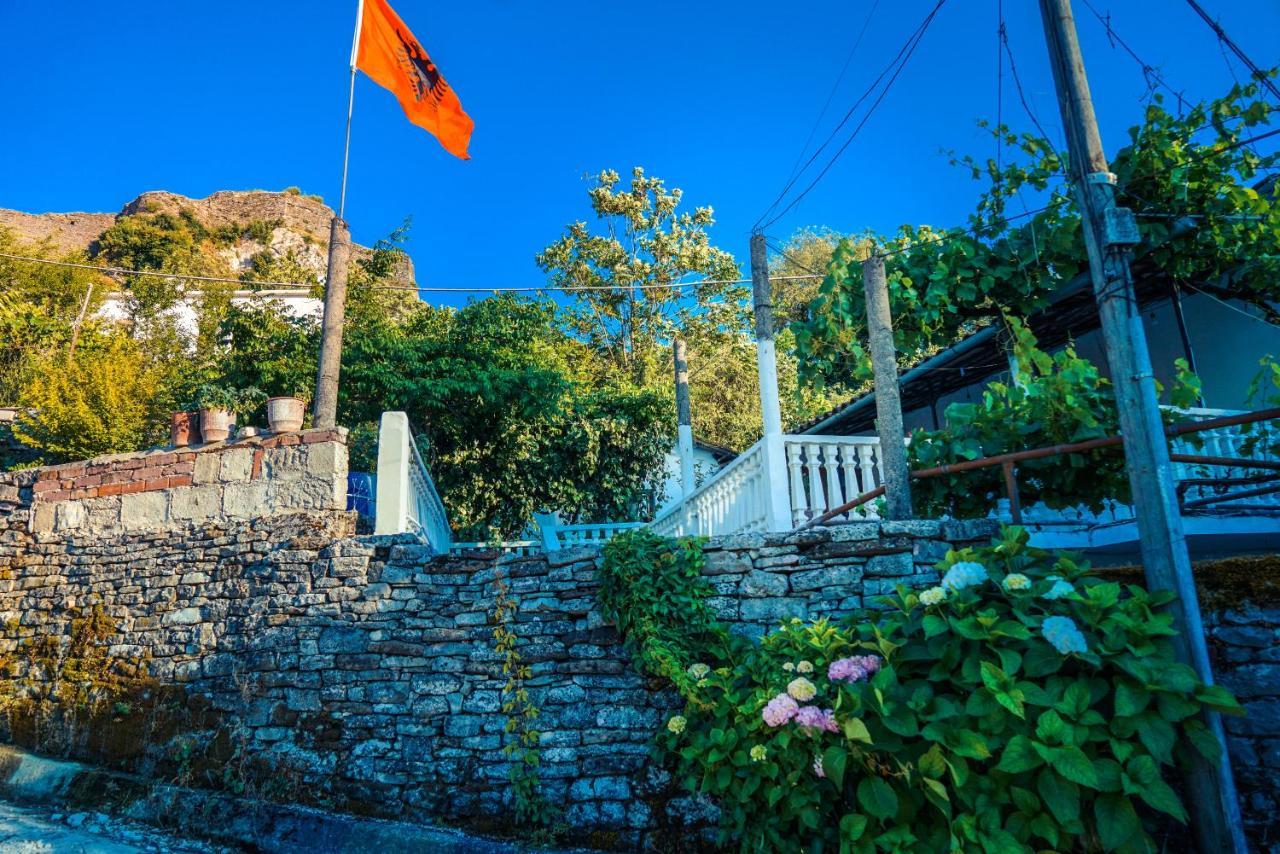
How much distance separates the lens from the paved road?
3.90 m

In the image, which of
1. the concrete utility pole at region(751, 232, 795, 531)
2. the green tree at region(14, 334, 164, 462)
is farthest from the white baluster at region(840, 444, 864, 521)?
the green tree at region(14, 334, 164, 462)

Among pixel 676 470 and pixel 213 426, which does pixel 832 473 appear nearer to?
pixel 213 426

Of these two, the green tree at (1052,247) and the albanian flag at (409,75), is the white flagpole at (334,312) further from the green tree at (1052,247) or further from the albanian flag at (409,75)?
the green tree at (1052,247)

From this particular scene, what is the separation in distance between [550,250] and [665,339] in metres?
4.39

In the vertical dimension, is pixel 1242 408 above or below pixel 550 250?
below

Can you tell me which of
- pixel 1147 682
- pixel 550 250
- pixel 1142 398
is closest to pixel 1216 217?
pixel 1142 398

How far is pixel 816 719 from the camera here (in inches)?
122

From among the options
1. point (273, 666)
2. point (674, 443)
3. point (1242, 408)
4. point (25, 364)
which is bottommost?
point (273, 666)

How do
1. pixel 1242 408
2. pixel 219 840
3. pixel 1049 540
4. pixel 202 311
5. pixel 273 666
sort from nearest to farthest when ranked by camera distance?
pixel 219 840 → pixel 273 666 → pixel 1049 540 → pixel 1242 408 → pixel 202 311

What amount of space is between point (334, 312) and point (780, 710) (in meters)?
6.75

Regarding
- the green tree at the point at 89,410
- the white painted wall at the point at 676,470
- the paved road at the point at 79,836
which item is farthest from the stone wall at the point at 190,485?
the white painted wall at the point at 676,470

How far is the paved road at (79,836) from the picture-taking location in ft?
12.8

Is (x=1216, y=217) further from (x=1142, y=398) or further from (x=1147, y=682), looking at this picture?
(x=1147, y=682)

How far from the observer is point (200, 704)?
16.2 ft
